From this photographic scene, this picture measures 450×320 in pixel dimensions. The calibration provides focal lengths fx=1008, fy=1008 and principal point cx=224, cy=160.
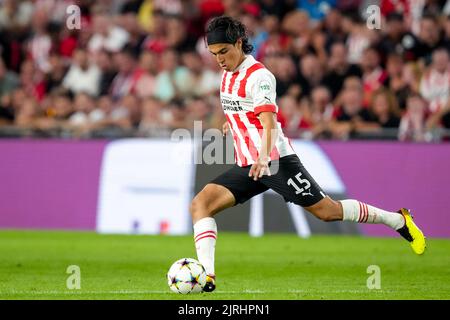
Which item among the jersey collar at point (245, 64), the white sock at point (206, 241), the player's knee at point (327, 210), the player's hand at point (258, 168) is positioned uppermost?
the jersey collar at point (245, 64)

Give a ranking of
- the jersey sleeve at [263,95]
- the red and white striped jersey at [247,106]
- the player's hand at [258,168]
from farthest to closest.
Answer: the red and white striped jersey at [247,106], the jersey sleeve at [263,95], the player's hand at [258,168]

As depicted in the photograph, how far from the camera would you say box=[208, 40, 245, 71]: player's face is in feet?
30.5

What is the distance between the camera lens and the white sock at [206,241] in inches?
366

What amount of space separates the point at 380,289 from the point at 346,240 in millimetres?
6124

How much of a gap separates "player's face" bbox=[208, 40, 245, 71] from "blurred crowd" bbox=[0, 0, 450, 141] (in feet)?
23.8

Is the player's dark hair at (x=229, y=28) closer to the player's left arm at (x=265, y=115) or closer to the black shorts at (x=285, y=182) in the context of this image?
the player's left arm at (x=265, y=115)

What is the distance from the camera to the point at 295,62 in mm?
18125

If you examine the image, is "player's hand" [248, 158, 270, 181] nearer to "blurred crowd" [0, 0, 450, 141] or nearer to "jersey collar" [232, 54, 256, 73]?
"jersey collar" [232, 54, 256, 73]

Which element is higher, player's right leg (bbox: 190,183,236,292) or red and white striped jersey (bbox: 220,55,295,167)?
red and white striped jersey (bbox: 220,55,295,167)

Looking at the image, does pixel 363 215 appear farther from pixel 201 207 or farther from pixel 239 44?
pixel 239 44

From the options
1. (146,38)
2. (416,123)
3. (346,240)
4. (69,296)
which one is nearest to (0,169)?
(146,38)

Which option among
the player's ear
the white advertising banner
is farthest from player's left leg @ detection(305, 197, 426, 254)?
the white advertising banner

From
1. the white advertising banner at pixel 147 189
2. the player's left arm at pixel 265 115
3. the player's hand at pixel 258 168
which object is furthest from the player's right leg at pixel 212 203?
the white advertising banner at pixel 147 189

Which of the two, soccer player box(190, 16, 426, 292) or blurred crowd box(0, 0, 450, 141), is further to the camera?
blurred crowd box(0, 0, 450, 141)
